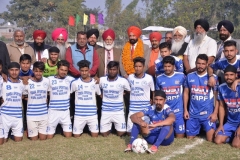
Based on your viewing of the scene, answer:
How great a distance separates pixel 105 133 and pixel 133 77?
1200mm

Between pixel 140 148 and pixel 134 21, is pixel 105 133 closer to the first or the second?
pixel 140 148

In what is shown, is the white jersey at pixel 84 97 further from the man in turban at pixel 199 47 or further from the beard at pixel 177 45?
the man in turban at pixel 199 47

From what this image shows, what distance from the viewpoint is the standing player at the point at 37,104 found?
6883 millimetres

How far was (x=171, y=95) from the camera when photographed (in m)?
6.95

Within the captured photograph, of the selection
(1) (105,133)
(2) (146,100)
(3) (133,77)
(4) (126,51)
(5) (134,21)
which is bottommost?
(1) (105,133)

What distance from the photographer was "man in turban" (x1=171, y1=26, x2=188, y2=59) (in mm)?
7430

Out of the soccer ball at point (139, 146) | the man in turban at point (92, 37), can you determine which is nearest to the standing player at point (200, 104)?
the soccer ball at point (139, 146)

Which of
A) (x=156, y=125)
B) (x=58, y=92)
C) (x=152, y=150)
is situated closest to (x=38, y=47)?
(x=58, y=92)

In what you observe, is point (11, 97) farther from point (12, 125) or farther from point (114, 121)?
point (114, 121)

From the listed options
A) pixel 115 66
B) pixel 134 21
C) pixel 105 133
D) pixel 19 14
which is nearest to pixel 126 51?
pixel 115 66

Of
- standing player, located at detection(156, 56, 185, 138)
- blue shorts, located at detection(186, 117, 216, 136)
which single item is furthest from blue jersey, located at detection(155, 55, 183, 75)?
blue shorts, located at detection(186, 117, 216, 136)

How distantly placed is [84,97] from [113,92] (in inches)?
21.8

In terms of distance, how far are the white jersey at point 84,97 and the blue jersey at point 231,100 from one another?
2320 millimetres

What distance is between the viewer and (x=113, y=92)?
7.13 m
